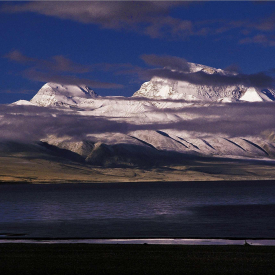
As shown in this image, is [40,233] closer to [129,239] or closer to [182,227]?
[129,239]
